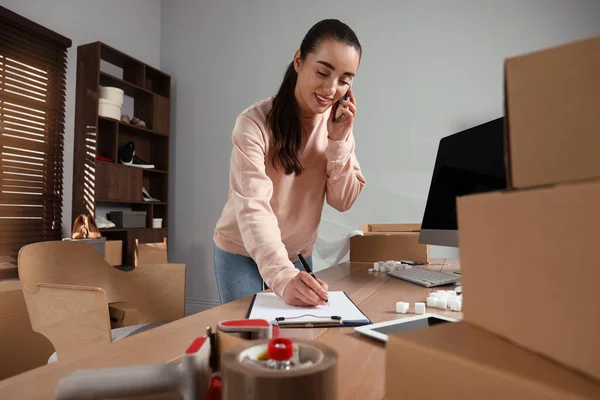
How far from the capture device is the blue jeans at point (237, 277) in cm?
132

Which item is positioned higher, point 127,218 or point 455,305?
point 127,218

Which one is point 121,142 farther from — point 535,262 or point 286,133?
point 535,262

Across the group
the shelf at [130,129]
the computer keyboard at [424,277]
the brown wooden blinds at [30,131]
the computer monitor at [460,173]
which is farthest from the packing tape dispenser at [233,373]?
the shelf at [130,129]

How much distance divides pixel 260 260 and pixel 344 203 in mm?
526

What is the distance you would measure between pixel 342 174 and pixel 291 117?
0.24 metres

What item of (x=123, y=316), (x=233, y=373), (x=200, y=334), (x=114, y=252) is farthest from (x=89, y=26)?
(x=233, y=373)

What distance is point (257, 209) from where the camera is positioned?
1029mm

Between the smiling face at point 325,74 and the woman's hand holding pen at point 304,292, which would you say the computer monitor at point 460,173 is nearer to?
the smiling face at point 325,74

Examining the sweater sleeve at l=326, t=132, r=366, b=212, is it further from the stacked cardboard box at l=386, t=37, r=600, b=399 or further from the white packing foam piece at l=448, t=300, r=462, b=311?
the stacked cardboard box at l=386, t=37, r=600, b=399

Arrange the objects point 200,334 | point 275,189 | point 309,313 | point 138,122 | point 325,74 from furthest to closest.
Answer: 1. point 138,122
2. point 275,189
3. point 325,74
4. point 309,313
5. point 200,334

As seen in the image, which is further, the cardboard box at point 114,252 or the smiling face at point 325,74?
the cardboard box at point 114,252

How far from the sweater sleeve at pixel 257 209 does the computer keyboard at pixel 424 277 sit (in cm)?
42

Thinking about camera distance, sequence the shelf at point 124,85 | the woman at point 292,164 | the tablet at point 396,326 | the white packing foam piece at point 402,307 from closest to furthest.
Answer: the tablet at point 396,326, the white packing foam piece at point 402,307, the woman at point 292,164, the shelf at point 124,85

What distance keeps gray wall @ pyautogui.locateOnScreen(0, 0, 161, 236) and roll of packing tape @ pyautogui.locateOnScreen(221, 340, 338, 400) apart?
3199 millimetres
